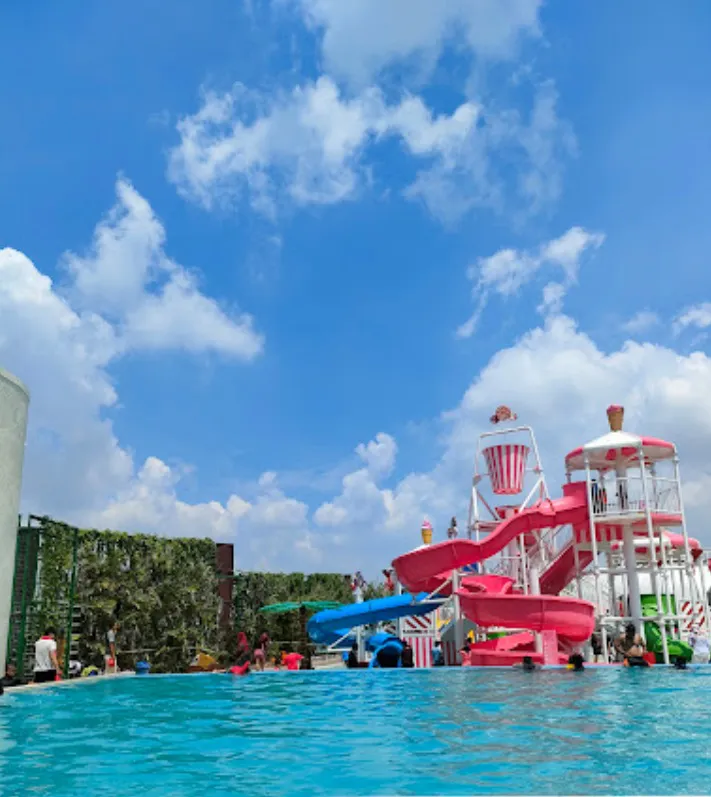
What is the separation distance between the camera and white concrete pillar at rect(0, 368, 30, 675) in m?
11.6

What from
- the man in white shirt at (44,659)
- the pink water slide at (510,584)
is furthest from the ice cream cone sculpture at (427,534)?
the man in white shirt at (44,659)

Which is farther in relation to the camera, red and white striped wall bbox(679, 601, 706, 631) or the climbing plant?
the climbing plant

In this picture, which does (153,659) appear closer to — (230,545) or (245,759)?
(230,545)

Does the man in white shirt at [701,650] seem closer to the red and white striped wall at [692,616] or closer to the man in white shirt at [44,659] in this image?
the red and white striped wall at [692,616]

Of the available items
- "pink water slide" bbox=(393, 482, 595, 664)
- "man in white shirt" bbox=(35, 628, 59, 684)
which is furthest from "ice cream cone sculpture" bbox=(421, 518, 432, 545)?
"man in white shirt" bbox=(35, 628, 59, 684)

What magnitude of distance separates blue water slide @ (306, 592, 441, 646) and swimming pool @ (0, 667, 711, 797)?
8543 millimetres

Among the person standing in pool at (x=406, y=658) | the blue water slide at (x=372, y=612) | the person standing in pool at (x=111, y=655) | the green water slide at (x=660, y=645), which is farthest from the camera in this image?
the blue water slide at (x=372, y=612)

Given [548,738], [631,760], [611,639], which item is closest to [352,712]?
[548,738]

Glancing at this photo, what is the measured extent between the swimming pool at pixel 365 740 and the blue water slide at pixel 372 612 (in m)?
8.54

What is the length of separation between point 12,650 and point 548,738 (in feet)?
40.3

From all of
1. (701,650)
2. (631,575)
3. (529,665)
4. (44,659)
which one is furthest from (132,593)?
(701,650)

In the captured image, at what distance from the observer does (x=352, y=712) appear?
11.4 meters

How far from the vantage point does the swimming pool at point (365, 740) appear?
19.6ft

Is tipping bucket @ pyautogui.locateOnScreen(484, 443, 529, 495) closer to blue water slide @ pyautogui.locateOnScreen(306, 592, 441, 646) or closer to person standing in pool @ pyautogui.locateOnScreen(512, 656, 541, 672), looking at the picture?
blue water slide @ pyautogui.locateOnScreen(306, 592, 441, 646)
